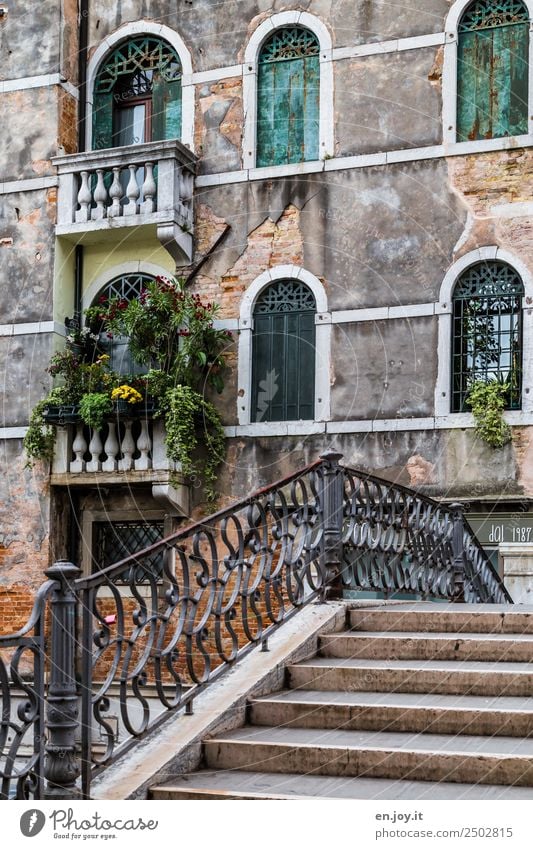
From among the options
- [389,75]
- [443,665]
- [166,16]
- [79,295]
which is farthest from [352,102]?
[443,665]

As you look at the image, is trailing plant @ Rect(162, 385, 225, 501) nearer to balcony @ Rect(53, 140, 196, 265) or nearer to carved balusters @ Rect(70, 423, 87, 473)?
carved balusters @ Rect(70, 423, 87, 473)

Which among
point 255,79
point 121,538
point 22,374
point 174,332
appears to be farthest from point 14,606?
point 255,79

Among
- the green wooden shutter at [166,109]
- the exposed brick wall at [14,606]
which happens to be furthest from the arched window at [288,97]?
the exposed brick wall at [14,606]

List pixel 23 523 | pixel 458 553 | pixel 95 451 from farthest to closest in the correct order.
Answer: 1. pixel 23 523
2. pixel 95 451
3. pixel 458 553

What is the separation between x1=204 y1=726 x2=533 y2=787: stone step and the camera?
636 cm

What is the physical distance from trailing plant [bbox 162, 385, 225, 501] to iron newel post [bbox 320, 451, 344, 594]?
22.3 feet

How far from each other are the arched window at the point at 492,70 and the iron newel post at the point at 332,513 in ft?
25.0

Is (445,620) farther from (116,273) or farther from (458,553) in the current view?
(116,273)

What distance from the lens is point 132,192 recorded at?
17.2 m

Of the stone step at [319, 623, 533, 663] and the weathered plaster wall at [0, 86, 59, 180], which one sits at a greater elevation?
the weathered plaster wall at [0, 86, 59, 180]

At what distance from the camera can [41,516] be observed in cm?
1727

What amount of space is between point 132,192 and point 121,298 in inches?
56.7

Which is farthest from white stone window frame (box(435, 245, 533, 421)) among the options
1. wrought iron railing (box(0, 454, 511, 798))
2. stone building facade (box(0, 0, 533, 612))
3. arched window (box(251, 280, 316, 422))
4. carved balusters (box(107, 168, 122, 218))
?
carved balusters (box(107, 168, 122, 218))

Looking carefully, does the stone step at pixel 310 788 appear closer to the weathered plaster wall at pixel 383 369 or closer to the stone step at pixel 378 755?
the stone step at pixel 378 755
